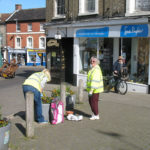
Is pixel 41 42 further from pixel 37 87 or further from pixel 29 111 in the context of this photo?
pixel 29 111

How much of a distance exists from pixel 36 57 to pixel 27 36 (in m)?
3.77

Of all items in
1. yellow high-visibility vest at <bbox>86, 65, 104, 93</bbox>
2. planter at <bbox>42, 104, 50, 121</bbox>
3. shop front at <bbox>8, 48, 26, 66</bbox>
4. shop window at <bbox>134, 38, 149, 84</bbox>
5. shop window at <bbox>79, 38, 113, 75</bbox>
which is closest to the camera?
yellow high-visibility vest at <bbox>86, 65, 104, 93</bbox>

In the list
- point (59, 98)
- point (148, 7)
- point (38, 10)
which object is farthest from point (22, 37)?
point (59, 98)

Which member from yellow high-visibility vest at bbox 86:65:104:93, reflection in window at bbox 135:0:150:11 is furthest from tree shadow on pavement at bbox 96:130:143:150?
reflection in window at bbox 135:0:150:11

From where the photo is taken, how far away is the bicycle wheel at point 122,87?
1162cm

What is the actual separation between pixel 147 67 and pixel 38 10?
3351 cm

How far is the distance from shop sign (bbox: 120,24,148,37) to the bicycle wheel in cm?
223

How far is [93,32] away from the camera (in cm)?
1390

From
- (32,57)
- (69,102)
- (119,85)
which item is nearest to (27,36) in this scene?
(32,57)

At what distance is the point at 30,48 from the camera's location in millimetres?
42688

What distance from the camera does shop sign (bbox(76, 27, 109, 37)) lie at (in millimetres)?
13256

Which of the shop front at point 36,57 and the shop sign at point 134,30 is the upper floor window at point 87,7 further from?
the shop front at point 36,57

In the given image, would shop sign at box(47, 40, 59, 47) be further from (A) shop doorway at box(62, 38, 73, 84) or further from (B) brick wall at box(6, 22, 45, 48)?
(B) brick wall at box(6, 22, 45, 48)

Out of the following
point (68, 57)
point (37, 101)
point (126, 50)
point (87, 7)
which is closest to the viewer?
point (37, 101)
